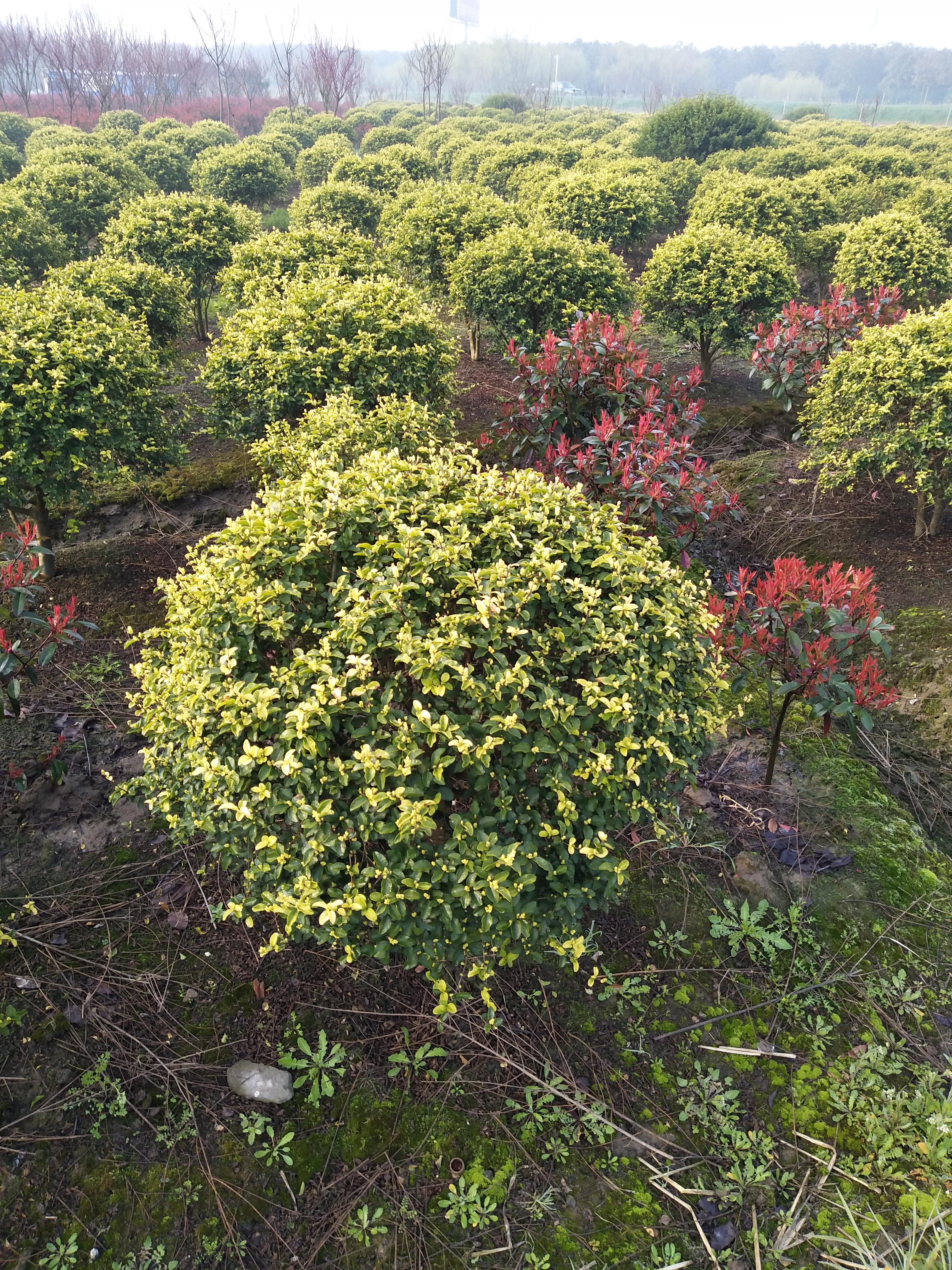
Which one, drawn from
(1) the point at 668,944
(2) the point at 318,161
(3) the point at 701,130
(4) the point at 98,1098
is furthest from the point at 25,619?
(3) the point at 701,130

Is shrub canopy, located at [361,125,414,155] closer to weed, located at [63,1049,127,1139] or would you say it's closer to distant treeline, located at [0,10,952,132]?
distant treeline, located at [0,10,952,132]

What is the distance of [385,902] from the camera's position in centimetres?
257

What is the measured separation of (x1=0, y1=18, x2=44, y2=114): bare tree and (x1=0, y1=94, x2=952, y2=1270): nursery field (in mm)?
46361

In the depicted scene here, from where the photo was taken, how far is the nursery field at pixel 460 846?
273 centimetres

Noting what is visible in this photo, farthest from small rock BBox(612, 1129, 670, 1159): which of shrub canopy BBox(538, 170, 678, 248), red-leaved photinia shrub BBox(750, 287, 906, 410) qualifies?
shrub canopy BBox(538, 170, 678, 248)

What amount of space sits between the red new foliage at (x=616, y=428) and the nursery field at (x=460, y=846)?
0.06m

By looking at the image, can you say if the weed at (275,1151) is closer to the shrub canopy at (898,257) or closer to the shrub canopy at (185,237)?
the shrub canopy at (185,237)

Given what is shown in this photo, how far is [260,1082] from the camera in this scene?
3.15 meters

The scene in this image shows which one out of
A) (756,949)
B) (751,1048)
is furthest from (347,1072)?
(756,949)

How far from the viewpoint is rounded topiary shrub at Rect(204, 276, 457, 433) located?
6508mm

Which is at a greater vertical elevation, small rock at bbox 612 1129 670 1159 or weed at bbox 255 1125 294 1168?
weed at bbox 255 1125 294 1168

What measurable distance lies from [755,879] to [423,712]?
279 cm

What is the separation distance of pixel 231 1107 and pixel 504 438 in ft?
18.4

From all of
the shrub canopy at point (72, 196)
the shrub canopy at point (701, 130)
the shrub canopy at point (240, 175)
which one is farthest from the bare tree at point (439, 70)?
the shrub canopy at point (72, 196)
